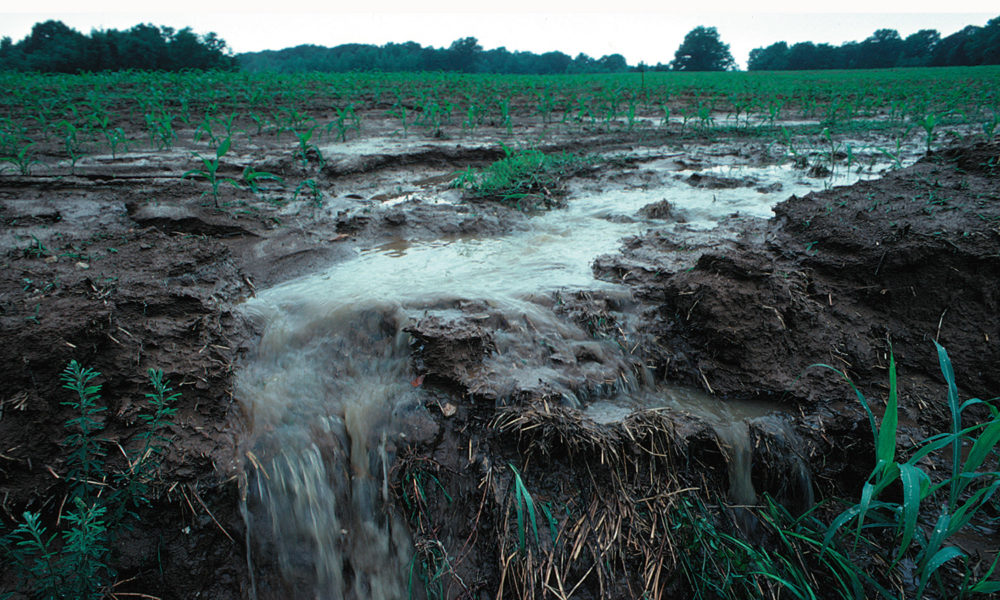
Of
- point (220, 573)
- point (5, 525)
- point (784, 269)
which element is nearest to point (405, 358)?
point (220, 573)

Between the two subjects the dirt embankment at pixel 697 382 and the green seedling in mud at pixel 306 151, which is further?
the green seedling in mud at pixel 306 151

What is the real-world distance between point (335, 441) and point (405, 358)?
471 millimetres

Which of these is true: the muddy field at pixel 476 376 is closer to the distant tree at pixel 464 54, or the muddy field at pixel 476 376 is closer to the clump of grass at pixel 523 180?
the clump of grass at pixel 523 180

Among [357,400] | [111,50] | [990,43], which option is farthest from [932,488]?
[990,43]

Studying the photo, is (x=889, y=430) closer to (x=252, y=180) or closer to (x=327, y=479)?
(x=327, y=479)

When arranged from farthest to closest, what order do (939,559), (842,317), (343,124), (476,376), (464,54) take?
1. (464,54)
2. (343,124)
3. (842,317)
4. (476,376)
5. (939,559)

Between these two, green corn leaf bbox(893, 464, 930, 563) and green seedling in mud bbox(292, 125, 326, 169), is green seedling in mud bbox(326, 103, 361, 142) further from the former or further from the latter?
green corn leaf bbox(893, 464, 930, 563)

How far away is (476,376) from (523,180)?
10.4 ft

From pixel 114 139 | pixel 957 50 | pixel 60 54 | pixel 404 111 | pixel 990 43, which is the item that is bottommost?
pixel 114 139

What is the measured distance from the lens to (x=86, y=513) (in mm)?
1600

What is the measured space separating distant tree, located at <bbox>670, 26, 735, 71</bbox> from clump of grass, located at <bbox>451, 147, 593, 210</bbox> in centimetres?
5990

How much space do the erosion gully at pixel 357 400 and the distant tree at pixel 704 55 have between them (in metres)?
63.0

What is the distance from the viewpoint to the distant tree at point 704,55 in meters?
57.2

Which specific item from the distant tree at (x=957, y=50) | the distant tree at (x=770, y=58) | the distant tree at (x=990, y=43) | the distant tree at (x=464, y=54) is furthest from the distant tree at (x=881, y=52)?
the distant tree at (x=464, y=54)
